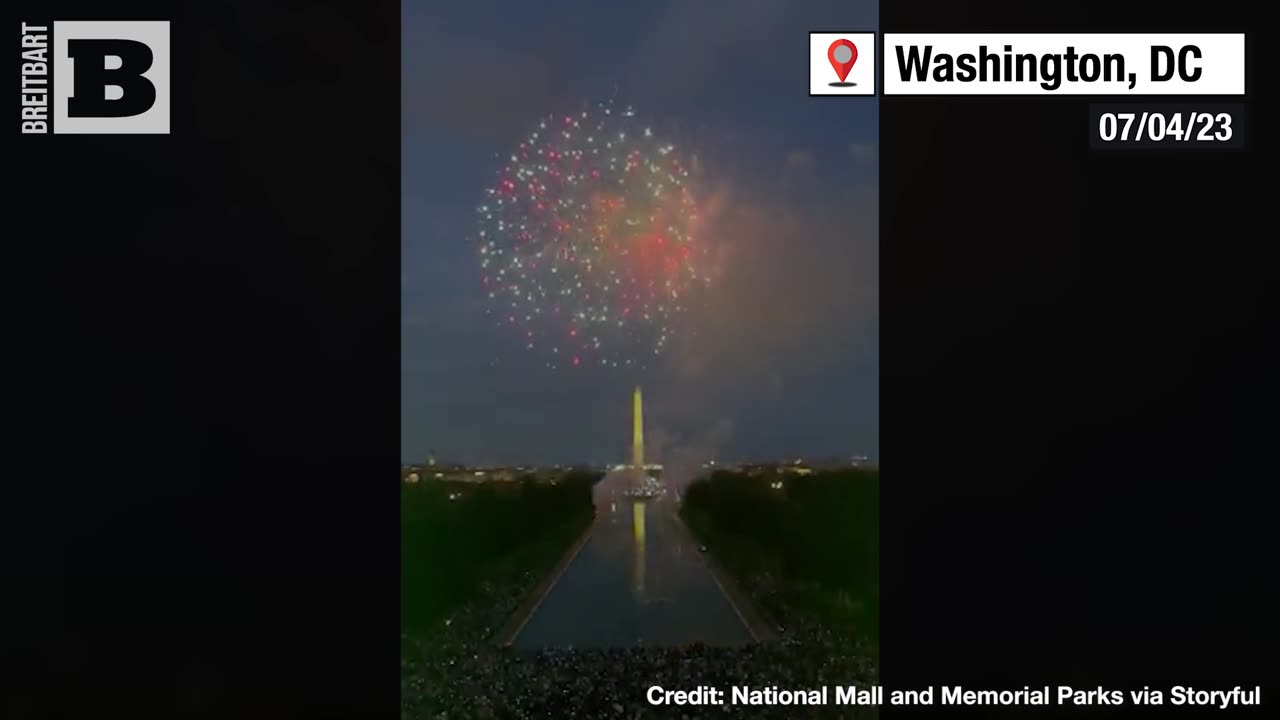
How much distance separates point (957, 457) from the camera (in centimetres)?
267
